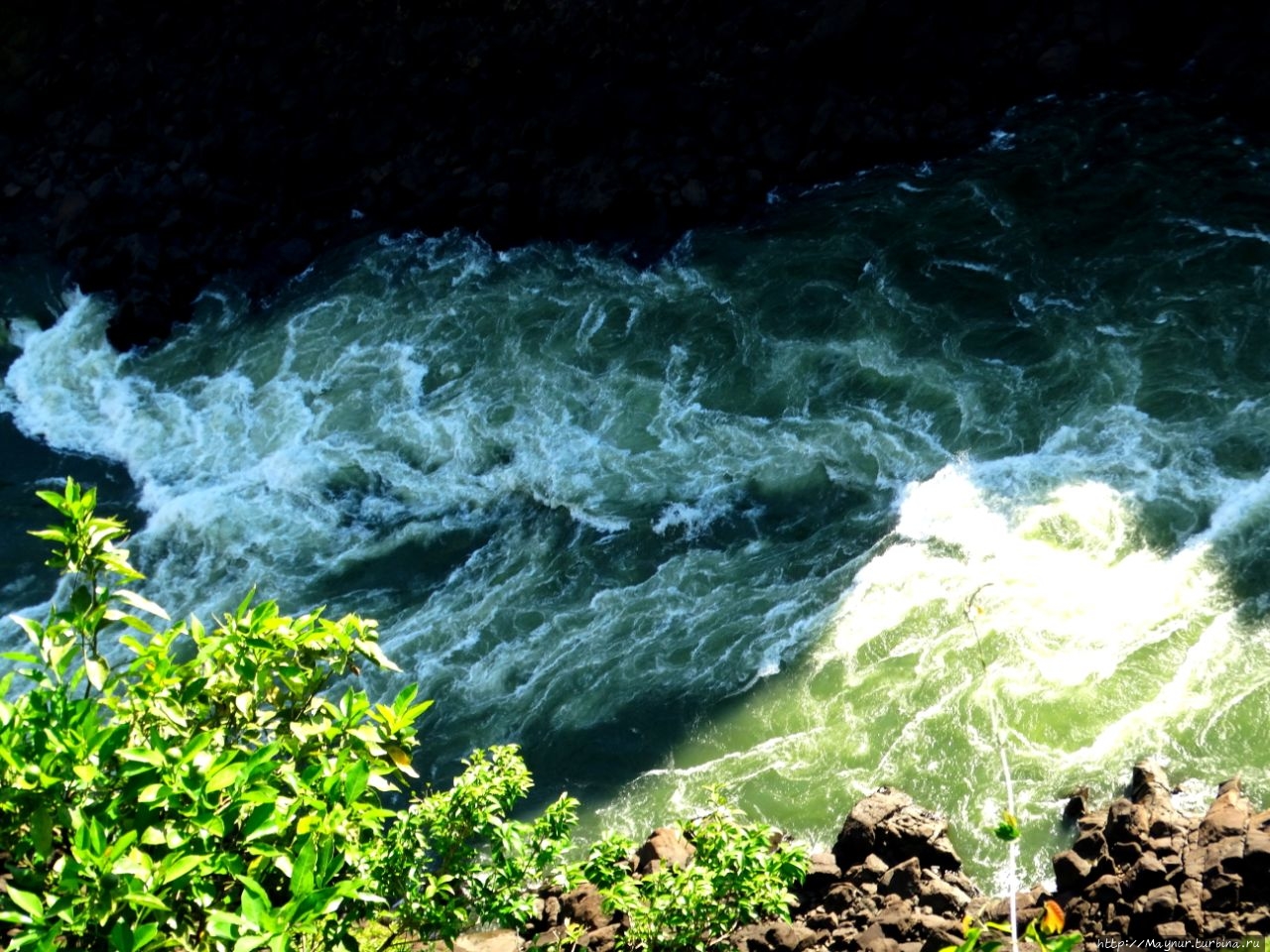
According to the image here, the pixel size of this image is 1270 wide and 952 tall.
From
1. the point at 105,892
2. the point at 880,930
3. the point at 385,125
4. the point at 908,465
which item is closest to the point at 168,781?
the point at 105,892

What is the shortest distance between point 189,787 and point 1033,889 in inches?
273

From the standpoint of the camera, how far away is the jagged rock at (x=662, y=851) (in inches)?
438

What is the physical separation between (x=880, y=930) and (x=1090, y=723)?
10.3 feet

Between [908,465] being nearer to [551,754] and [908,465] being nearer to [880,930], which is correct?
[551,754]

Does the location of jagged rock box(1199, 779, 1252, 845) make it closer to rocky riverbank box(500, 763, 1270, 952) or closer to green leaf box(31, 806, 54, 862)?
rocky riverbank box(500, 763, 1270, 952)

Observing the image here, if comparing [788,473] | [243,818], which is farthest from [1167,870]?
[788,473]

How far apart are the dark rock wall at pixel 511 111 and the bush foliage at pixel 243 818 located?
1359 centimetres

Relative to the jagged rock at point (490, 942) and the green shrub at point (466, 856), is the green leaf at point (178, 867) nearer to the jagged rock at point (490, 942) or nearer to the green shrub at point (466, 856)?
the green shrub at point (466, 856)

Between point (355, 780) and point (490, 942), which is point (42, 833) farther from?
point (490, 942)

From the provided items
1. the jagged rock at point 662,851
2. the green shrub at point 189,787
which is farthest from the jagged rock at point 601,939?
the green shrub at point 189,787

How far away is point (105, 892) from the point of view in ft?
18.9

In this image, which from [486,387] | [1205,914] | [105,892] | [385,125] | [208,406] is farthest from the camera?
[385,125]

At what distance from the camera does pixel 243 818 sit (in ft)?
20.8

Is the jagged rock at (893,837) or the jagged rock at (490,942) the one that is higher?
the jagged rock at (490,942)
